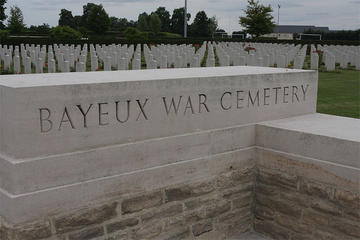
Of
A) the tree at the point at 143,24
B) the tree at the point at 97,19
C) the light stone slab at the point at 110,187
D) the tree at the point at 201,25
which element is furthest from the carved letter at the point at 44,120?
the tree at the point at 143,24

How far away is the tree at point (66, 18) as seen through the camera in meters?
57.5

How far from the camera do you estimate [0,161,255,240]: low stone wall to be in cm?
291

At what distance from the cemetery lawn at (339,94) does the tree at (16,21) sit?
1390 inches

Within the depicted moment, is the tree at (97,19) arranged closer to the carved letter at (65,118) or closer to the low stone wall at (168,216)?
the low stone wall at (168,216)

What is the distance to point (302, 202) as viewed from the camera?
3748 mm

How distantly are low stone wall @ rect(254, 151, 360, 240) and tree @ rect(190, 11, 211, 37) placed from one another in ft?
162

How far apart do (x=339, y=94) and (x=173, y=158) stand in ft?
23.9

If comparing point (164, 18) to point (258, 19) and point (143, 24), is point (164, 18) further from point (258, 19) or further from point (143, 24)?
point (258, 19)

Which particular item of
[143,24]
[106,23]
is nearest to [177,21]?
[143,24]

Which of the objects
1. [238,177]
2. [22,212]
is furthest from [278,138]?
[22,212]

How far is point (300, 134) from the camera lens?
12.2 feet

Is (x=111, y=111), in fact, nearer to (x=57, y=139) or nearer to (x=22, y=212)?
(x=57, y=139)

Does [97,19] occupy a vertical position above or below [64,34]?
above

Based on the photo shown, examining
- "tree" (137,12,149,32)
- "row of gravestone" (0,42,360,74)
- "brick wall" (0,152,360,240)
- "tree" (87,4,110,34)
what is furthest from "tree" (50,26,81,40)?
"tree" (137,12,149,32)
